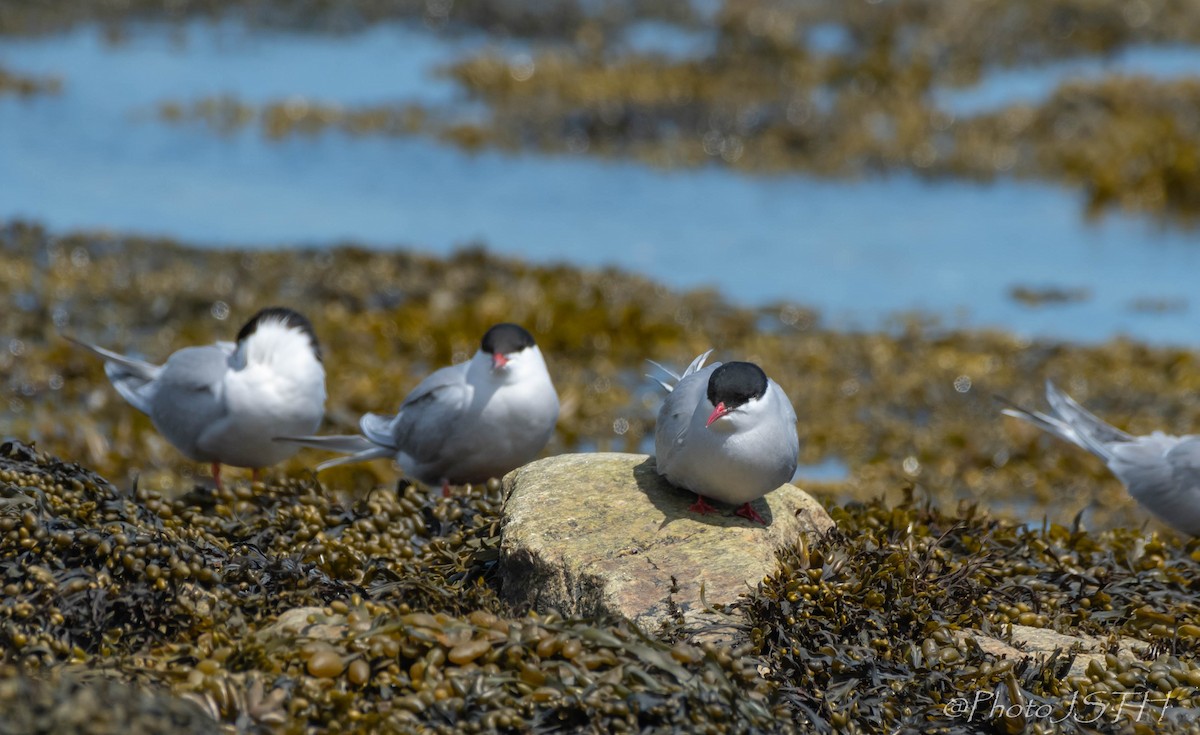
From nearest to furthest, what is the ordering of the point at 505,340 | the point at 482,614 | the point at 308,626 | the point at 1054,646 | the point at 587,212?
the point at 308,626 < the point at 482,614 < the point at 1054,646 < the point at 505,340 < the point at 587,212

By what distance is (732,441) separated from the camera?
14.6 feet

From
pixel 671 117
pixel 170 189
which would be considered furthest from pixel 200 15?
pixel 671 117

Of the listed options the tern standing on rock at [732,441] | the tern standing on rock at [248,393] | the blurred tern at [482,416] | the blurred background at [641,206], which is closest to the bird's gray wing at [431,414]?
the blurred tern at [482,416]

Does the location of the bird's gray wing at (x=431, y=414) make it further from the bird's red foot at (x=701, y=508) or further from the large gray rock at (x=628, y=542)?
the bird's red foot at (x=701, y=508)

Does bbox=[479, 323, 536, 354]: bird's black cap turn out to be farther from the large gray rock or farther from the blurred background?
the blurred background

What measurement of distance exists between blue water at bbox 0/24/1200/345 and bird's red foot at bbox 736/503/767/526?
285 inches

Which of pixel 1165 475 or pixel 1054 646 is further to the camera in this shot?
pixel 1165 475

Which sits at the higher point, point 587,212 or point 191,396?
point 587,212

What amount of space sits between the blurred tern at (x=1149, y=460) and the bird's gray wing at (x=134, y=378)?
180 inches

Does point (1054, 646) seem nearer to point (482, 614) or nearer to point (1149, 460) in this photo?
point (482, 614)

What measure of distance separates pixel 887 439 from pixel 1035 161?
9474mm

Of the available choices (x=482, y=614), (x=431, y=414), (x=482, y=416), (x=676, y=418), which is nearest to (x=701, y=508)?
(x=676, y=418)

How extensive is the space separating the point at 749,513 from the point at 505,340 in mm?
1611

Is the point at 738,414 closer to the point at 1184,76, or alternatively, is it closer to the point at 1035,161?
the point at 1035,161
